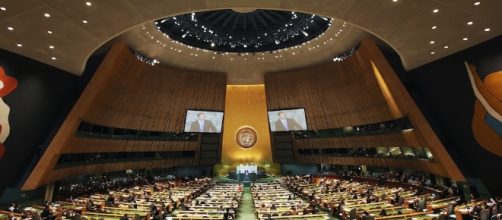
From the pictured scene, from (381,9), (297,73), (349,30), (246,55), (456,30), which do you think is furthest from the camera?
(297,73)

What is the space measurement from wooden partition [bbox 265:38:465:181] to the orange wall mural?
21.5 metres

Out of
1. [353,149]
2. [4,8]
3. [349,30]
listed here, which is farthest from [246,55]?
[4,8]

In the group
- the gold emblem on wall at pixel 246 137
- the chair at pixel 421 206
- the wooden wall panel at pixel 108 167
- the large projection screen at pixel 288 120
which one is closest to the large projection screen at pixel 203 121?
the wooden wall panel at pixel 108 167

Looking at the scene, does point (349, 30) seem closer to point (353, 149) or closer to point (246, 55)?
point (246, 55)

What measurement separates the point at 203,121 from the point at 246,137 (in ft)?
30.3

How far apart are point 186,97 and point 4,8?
18.2 m

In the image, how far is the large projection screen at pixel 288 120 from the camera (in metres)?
29.1

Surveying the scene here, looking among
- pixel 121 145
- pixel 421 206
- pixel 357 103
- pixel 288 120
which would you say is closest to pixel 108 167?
pixel 121 145

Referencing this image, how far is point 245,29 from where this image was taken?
2748cm

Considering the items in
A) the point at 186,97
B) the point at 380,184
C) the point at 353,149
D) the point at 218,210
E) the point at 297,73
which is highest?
the point at 297,73

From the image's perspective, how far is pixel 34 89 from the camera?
52.3 feet

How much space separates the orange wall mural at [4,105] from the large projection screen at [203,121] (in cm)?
1557

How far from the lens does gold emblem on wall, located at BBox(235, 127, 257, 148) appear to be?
36.9 m

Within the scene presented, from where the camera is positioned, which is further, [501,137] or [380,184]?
[380,184]
